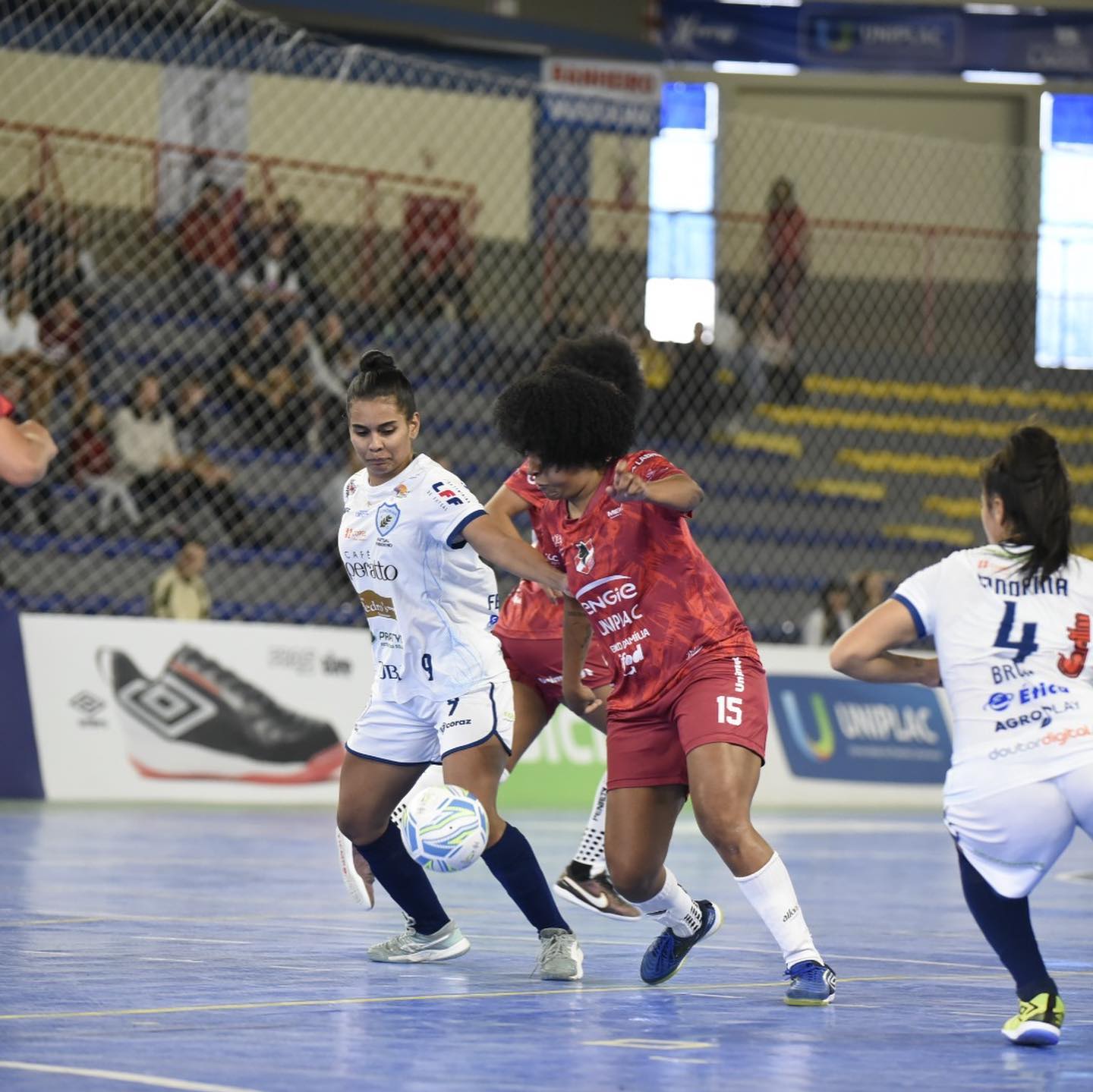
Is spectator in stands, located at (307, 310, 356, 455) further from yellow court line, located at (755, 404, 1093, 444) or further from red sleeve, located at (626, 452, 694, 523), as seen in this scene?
red sleeve, located at (626, 452, 694, 523)

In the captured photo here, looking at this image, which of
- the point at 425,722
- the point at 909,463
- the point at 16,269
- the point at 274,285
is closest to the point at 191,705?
the point at 16,269

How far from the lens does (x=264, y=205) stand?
62.7 ft

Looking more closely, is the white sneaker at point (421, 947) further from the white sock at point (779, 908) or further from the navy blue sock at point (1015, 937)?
the navy blue sock at point (1015, 937)

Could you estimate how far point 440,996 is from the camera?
18.1ft

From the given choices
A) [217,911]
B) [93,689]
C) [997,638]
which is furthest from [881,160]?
[997,638]

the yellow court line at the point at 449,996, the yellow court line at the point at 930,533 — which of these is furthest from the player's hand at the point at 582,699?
the yellow court line at the point at 930,533

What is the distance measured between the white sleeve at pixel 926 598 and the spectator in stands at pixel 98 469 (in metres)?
12.2

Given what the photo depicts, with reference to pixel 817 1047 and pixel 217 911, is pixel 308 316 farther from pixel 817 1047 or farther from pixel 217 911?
pixel 817 1047

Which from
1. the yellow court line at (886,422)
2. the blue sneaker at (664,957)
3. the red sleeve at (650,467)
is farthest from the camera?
the yellow court line at (886,422)

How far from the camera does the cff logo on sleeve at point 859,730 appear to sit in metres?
16.6

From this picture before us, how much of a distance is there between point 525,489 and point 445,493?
939mm

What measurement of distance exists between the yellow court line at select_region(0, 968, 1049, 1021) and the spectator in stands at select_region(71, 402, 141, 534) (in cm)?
1127

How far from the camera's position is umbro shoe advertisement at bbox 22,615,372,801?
44.9 ft

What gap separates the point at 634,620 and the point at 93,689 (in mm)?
8637
